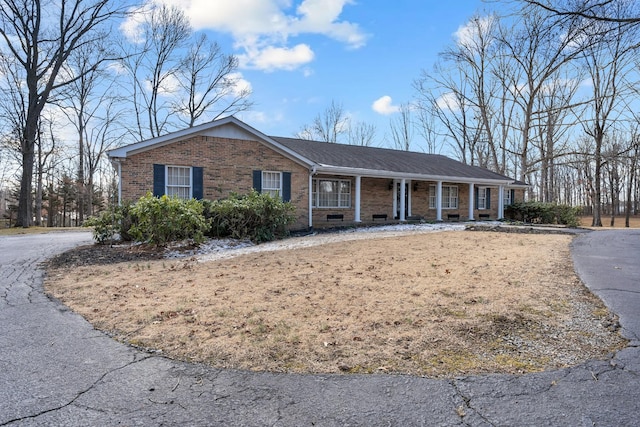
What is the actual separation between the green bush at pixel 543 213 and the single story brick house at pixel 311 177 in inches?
42.4

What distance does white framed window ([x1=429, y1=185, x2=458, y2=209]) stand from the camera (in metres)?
20.7

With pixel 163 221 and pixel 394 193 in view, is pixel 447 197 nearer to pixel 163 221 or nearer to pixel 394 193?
pixel 394 193

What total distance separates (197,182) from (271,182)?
291 cm

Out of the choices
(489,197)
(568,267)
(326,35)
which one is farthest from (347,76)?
(568,267)

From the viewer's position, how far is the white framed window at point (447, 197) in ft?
67.9

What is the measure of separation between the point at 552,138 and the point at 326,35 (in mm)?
24349

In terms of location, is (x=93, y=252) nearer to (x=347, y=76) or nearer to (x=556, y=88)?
(x=347, y=76)

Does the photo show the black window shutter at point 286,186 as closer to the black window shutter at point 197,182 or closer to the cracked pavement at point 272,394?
the black window shutter at point 197,182

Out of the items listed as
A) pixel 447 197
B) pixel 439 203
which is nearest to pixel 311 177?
pixel 439 203

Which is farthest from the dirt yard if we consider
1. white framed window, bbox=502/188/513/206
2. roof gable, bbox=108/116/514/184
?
white framed window, bbox=502/188/513/206

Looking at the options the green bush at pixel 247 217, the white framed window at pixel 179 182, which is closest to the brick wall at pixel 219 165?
A: the white framed window at pixel 179 182

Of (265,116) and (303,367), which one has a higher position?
(265,116)

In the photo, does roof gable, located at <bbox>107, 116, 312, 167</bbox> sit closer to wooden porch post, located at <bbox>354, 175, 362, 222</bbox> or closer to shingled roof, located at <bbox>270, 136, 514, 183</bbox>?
shingled roof, located at <bbox>270, 136, 514, 183</bbox>

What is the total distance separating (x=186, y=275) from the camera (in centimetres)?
682
